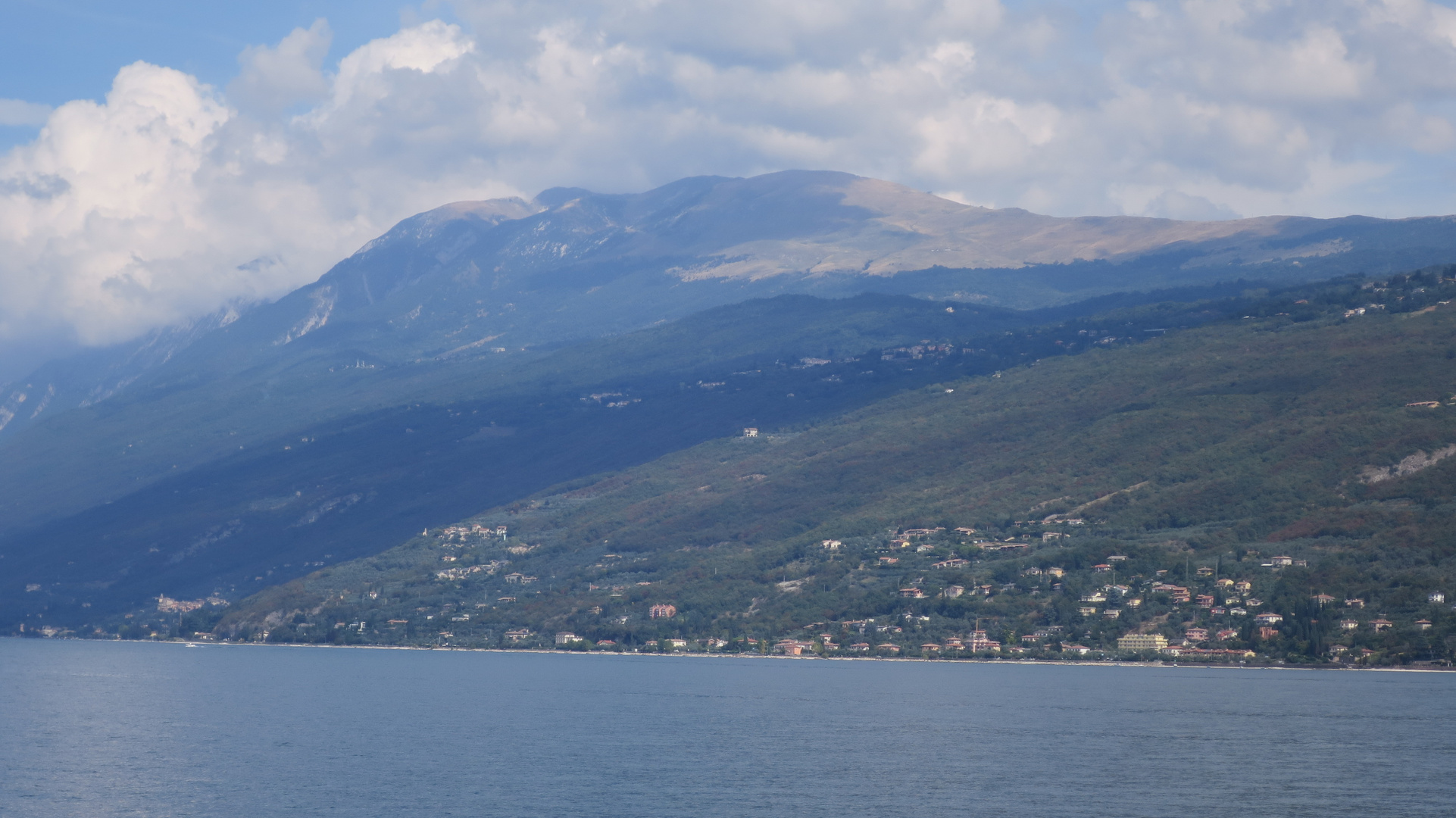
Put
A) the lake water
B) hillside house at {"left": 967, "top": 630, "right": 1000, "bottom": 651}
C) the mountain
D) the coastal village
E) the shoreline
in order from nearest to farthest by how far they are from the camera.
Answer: the lake water < the shoreline < the coastal village < the mountain < hillside house at {"left": 967, "top": 630, "right": 1000, "bottom": 651}

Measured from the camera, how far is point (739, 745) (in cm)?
8000

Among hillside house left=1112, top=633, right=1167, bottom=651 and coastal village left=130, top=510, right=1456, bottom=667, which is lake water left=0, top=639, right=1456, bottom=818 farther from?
hillside house left=1112, top=633, right=1167, bottom=651

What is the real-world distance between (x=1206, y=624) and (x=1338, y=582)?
1225 cm

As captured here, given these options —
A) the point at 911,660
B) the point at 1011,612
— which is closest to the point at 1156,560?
the point at 1011,612

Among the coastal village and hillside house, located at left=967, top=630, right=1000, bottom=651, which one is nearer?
the coastal village

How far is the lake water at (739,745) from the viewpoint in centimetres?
6259

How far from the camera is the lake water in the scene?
62594 mm

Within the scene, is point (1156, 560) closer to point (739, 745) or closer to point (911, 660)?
point (911, 660)

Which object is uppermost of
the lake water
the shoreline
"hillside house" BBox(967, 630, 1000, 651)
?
the lake water

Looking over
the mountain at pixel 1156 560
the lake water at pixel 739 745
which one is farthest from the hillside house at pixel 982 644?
the lake water at pixel 739 745

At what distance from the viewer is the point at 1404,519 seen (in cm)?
14638

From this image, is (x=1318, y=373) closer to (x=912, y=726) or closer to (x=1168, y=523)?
(x=1168, y=523)

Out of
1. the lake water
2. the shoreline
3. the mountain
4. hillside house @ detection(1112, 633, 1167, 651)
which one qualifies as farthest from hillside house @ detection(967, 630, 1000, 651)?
the lake water

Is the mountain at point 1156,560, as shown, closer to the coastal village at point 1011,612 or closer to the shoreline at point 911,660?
the coastal village at point 1011,612
